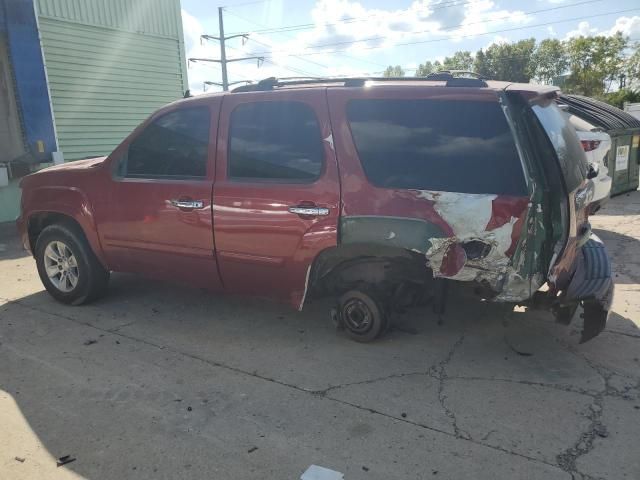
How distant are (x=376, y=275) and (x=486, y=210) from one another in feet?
3.21

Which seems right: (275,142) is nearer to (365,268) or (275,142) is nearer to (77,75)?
(365,268)

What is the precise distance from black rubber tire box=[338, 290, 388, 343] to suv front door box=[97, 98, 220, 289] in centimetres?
107

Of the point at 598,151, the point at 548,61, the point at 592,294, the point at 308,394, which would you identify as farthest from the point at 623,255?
the point at 548,61

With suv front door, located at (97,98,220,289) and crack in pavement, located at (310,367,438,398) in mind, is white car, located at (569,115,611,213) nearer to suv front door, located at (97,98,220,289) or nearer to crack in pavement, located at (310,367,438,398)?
crack in pavement, located at (310,367,438,398)

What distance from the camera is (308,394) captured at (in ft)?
10.9

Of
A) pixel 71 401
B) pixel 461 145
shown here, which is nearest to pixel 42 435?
pixel 71 401

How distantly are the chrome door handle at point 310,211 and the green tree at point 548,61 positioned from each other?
6186cm

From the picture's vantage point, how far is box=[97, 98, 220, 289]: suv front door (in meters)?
4.15

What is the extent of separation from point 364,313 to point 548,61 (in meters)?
65.5

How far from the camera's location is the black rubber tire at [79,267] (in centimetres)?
487

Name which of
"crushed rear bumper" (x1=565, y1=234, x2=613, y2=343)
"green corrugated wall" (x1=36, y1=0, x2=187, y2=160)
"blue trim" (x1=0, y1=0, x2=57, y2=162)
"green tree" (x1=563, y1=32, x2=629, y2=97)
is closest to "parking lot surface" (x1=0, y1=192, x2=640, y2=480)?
"crushed rear bumper" (x1=565, y1=234, x2=613, y2=343)

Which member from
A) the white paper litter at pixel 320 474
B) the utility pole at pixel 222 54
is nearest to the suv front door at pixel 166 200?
the white paper litter at pixel 320 474

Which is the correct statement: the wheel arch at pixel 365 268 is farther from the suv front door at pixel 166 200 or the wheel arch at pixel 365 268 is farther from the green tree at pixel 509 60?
the green tree at pixel 509 60

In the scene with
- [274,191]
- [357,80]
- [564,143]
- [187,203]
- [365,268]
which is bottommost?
[365,268]
